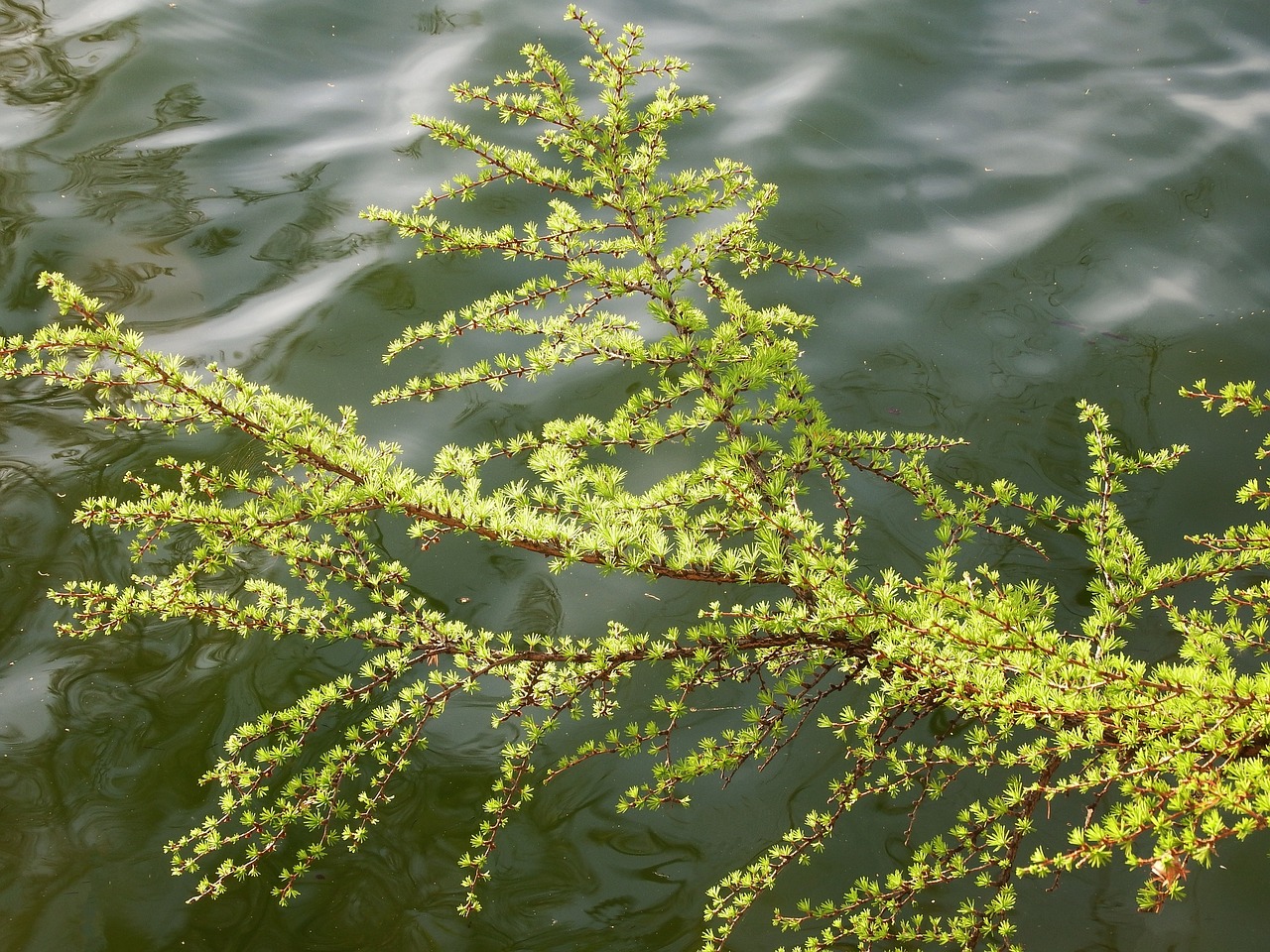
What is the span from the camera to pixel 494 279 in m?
2.53

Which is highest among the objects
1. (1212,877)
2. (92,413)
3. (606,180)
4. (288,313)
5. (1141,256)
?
(606,180)

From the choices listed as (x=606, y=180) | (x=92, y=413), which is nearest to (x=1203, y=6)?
(x=606, y=180)

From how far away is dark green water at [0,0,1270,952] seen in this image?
72.0 inches

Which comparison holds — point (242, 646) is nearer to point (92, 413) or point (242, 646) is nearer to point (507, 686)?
point (507, 686)

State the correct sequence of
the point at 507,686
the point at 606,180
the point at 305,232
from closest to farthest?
1. the point at 606,180
2. the point at 507,686
3. the point at 305,232

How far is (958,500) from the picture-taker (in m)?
2.16

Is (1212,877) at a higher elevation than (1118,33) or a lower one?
lower

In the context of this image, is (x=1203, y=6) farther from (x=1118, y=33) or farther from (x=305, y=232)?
(x=305, y=232)

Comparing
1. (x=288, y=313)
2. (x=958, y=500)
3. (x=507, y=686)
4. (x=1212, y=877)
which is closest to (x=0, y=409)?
(x=288, y=313)

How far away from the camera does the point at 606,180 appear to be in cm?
159

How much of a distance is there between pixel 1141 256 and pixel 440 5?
2207 mm

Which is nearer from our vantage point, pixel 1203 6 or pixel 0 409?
pixel 0 409

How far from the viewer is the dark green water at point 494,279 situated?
1828mm

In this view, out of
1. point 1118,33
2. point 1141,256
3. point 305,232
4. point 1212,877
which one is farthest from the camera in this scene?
point 1118,33
